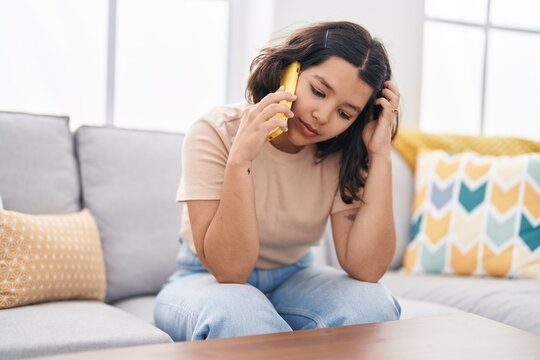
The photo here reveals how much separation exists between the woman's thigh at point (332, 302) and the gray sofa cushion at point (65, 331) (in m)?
0.28

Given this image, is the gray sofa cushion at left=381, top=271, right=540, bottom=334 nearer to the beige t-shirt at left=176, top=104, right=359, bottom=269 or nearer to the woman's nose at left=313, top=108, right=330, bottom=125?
the beige t-shirt at left=176, top=104, right=359, bottom=269

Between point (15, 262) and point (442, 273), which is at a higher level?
point (15, 262)

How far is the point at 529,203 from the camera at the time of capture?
1.97 metres

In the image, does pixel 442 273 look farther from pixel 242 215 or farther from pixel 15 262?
pixel 15 262

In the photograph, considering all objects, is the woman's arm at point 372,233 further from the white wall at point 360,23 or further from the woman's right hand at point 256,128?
the white wall at point 360,23

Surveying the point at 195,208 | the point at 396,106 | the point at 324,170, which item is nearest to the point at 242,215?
the point at 195,208

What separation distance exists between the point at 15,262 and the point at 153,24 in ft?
4.20

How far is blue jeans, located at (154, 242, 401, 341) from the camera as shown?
1.09m

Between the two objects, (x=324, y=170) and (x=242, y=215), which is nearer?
(x=242, y=215)

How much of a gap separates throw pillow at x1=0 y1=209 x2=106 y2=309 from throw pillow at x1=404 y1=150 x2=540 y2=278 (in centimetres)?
109

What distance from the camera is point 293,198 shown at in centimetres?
141

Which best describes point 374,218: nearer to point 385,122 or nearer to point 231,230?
point 385,122

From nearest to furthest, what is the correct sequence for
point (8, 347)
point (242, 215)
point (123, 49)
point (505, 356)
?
point (505, 356) < point (8, 347) < point (242, 215) < point (123, 49)

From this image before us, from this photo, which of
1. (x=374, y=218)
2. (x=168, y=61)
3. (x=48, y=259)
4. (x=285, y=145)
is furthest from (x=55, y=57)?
(x=374, y=218)
